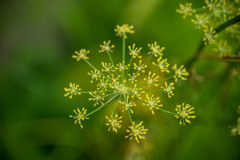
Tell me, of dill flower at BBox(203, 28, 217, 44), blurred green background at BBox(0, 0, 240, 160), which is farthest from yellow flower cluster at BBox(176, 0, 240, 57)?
blurred green background at BBox(0, 0, 240, 160)

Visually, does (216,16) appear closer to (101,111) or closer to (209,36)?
(209,36)

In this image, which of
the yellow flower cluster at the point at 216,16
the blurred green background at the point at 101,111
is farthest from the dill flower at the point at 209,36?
the blurred green background at the point at 101,111

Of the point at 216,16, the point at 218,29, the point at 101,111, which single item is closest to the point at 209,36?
the point at 218,29

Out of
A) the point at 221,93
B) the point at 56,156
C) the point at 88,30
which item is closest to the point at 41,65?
the point at 88,30

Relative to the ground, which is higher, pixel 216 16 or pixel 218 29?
pixel 216 16

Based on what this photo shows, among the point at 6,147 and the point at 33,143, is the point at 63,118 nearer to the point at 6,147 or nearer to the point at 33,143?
the point at 33,143

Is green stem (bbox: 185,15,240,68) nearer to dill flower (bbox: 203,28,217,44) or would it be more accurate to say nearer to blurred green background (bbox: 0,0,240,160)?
dill flower (bbox: 203,28,217,44)

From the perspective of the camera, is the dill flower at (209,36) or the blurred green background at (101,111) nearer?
the dill flower at (209,36)

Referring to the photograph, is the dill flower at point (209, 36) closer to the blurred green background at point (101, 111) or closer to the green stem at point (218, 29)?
the green stem at point (218, 29)

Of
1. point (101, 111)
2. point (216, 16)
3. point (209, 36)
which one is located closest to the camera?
point (209, 36)

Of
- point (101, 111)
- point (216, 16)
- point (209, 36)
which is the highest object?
point (216, 16)
